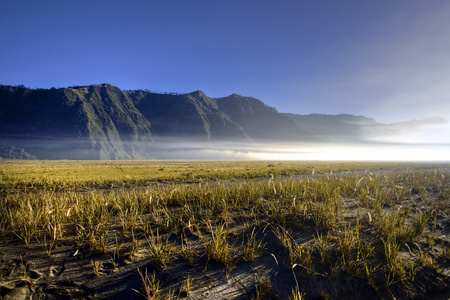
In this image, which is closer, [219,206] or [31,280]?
[31,280]

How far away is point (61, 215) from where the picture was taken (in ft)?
16.5

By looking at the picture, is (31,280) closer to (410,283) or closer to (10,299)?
(10,299)

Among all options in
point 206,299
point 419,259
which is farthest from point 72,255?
point 419,259

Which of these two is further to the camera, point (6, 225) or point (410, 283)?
point (6, 225)

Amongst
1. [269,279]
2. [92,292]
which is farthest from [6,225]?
[269,279]

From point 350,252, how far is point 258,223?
7.16 ft

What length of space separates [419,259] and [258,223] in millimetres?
3380

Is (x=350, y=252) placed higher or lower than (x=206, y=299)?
higher

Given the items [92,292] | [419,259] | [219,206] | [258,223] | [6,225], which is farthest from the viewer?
[219,206]

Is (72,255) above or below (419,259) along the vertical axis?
below

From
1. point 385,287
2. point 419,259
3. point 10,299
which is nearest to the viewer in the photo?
point 10,299

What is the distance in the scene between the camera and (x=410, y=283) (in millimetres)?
3531

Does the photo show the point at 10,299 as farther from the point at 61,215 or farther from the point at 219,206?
the point at 219,206

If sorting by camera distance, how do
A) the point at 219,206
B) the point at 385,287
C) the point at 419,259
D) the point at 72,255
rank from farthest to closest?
the point at 219,206, the point at 419,259, the point at 72,255, the point at 385,287
